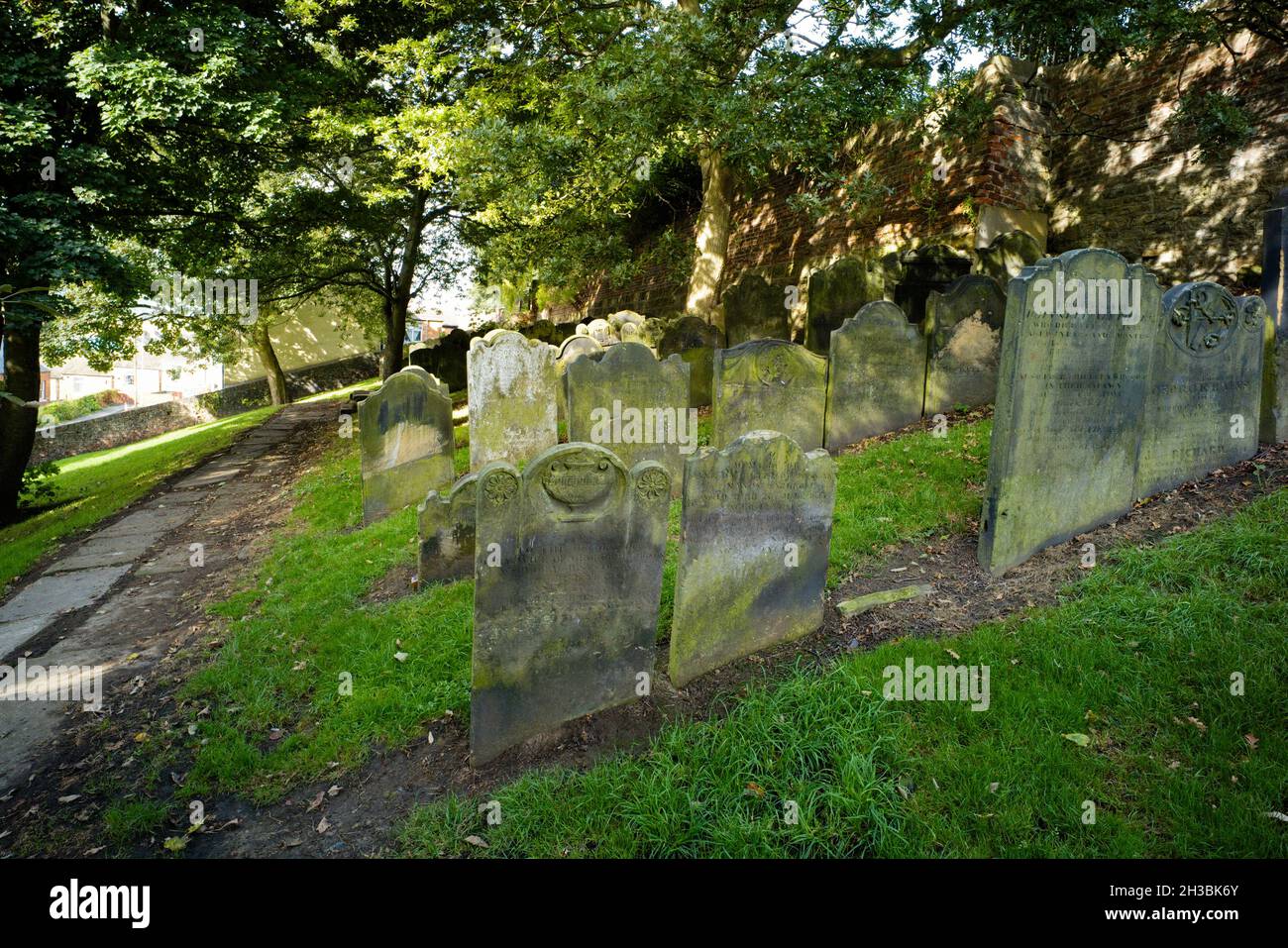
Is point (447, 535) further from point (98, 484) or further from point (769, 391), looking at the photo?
point (98, 484)

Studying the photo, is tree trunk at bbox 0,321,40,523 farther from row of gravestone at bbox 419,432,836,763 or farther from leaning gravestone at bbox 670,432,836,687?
leaning gravestone at bbox 670,432,836,687

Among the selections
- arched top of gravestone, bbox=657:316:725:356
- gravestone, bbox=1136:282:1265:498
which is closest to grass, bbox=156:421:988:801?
gravestone, bbox=1136:282:1265:498

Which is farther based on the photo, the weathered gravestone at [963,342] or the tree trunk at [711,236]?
the tree trunk at [711,236]

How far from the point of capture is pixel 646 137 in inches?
355

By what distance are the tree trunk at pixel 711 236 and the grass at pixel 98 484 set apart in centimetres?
975

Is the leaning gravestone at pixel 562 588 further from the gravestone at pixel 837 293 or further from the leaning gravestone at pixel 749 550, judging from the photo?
the gravestone at pixel 837 293

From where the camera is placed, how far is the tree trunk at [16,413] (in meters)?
9.95

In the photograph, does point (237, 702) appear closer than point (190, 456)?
Yes

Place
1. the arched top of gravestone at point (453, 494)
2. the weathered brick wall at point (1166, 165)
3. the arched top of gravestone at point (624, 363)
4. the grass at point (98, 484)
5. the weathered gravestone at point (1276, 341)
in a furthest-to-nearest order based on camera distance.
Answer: the weathered brick wall at point (1166, 165), the grass at point (98, 484), the arched top of gravestone at point (624, 363), the weathered gravestone at point (1276, 341), the arched top of gravestone at point (453, 494)

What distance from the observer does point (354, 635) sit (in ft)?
16.1

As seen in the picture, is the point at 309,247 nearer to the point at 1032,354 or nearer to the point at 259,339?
the point at 259,339

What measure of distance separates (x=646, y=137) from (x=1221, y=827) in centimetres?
875

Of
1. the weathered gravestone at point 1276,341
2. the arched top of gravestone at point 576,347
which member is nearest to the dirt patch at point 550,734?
→ the weathered gravestone at point 1276,341
